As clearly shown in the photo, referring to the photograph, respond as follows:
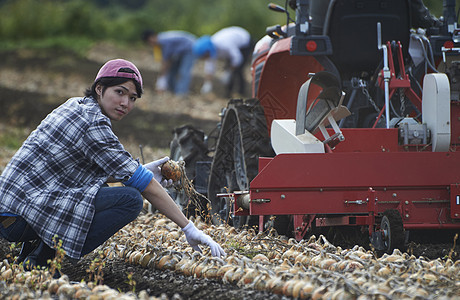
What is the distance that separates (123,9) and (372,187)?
47.1 meters

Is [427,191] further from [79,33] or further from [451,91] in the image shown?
[79,33]

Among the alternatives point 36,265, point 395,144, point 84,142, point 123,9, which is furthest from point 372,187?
point 123,9

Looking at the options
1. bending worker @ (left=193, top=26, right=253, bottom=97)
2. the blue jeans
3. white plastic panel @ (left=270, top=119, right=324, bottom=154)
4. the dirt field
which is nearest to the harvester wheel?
the dirt field

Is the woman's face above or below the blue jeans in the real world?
above

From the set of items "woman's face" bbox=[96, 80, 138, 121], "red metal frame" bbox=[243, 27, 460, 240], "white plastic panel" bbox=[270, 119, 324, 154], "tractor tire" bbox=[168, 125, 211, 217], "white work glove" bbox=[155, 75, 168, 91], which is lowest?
"white work glove" bbox=[155, 75, 168, 91]

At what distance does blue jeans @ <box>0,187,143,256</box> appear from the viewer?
165 inches

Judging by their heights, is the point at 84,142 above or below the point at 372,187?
above

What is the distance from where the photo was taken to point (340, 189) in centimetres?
474

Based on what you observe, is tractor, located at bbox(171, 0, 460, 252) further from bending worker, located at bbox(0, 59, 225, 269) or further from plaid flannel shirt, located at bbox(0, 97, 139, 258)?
plaid flannel shirt, located at bbox(0, 97, 139, 258)

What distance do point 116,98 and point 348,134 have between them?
199 centimetres

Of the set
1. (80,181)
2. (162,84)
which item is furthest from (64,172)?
(162,84)

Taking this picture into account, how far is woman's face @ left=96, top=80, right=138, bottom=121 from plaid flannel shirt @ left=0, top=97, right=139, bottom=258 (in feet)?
0.22

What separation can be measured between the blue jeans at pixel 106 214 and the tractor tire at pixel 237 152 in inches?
44.7

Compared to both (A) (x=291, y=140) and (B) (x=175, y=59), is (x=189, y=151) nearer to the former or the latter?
(A) (x=291, y=140)
